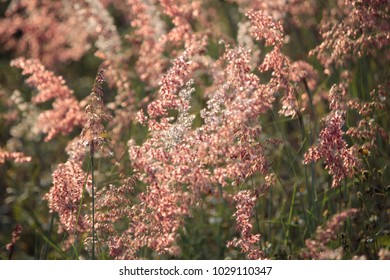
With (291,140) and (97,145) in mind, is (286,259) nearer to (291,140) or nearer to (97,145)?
(97,145)

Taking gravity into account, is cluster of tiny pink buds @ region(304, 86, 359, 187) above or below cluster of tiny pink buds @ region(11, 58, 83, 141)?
below

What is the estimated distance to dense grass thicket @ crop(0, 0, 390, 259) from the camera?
2.44 m

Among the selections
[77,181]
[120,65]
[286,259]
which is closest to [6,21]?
[120,65]

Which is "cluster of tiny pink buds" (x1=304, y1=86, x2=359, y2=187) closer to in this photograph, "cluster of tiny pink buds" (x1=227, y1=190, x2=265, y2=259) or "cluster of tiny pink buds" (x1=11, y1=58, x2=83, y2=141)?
"cluster of tiny pink buds" (x1=227, y1=190, x2=265, y2=259)

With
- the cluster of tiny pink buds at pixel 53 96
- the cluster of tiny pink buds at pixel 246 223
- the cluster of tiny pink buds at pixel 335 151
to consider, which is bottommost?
the cluster of tiny pink buds at pixel 246 223

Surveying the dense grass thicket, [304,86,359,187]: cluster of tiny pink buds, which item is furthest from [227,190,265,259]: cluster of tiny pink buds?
[304,86,359,187]: cluster of tiny pink buds

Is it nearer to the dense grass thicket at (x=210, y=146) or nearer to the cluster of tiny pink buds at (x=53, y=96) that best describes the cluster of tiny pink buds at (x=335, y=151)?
the dense grass thicket at (x=210, y=146)

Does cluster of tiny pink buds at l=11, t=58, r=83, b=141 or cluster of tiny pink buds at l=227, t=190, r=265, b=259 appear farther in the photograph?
cluster of tiny pink buds at l=11, t=58, r=83, b=141

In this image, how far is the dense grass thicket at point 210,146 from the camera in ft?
7.99

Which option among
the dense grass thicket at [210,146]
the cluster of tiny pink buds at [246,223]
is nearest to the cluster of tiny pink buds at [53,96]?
the dense grass thicket at [210,146]

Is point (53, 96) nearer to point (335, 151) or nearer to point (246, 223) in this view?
point (246, 223)
